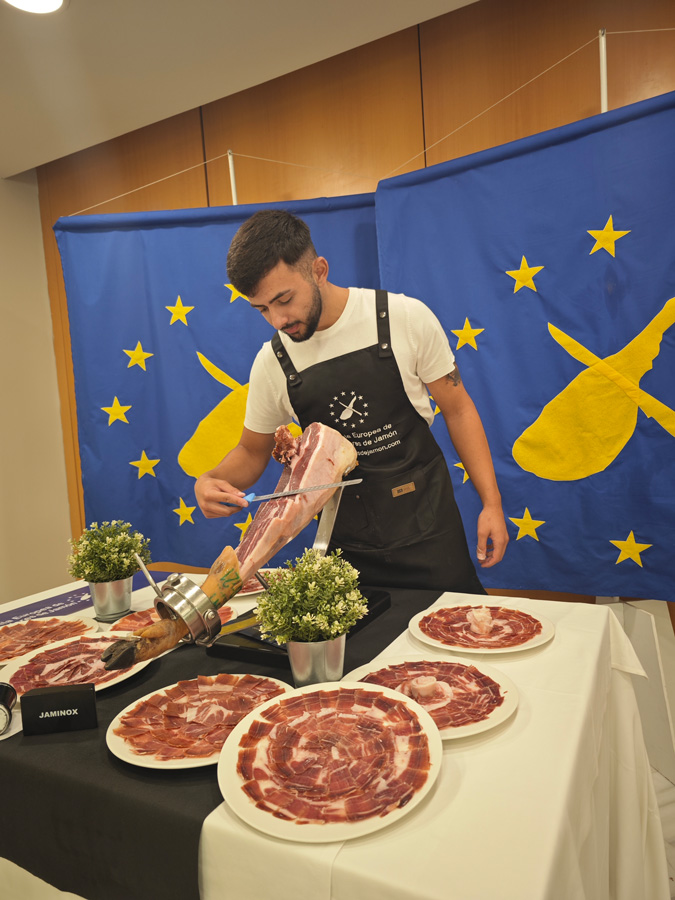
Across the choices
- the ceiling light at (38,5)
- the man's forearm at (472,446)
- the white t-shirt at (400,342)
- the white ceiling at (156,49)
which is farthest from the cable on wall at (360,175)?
the man's forearm at (472,446)

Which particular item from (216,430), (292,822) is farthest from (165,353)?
(292,822)

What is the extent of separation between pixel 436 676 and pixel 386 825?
42 centimetres

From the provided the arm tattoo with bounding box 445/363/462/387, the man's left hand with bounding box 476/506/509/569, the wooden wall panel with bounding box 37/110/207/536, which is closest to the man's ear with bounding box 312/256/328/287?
the arm tattoo with bounding box 445/363/462/387

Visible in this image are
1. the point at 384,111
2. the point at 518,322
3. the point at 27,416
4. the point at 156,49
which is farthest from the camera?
the point at 27,416

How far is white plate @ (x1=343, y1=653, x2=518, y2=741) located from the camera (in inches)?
38.6

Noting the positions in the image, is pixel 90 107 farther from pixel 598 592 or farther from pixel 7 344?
pixel 598 592

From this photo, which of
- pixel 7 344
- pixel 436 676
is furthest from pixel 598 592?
pixel 7 344

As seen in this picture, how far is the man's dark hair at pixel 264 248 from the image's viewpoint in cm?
196

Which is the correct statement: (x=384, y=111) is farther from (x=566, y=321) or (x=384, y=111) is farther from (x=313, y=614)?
(x=313, y=614)

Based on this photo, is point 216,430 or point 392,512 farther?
point 216,430

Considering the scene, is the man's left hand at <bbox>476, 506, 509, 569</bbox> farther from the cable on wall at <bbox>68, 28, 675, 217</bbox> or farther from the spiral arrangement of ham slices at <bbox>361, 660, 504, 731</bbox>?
the cable on wall at <bbox>68, 28, 675, 217</bbox>

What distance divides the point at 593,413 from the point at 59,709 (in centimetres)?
215

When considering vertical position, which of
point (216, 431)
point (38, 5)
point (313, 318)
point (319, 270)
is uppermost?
point (38, 5)

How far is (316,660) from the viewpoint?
1165 millimetres
